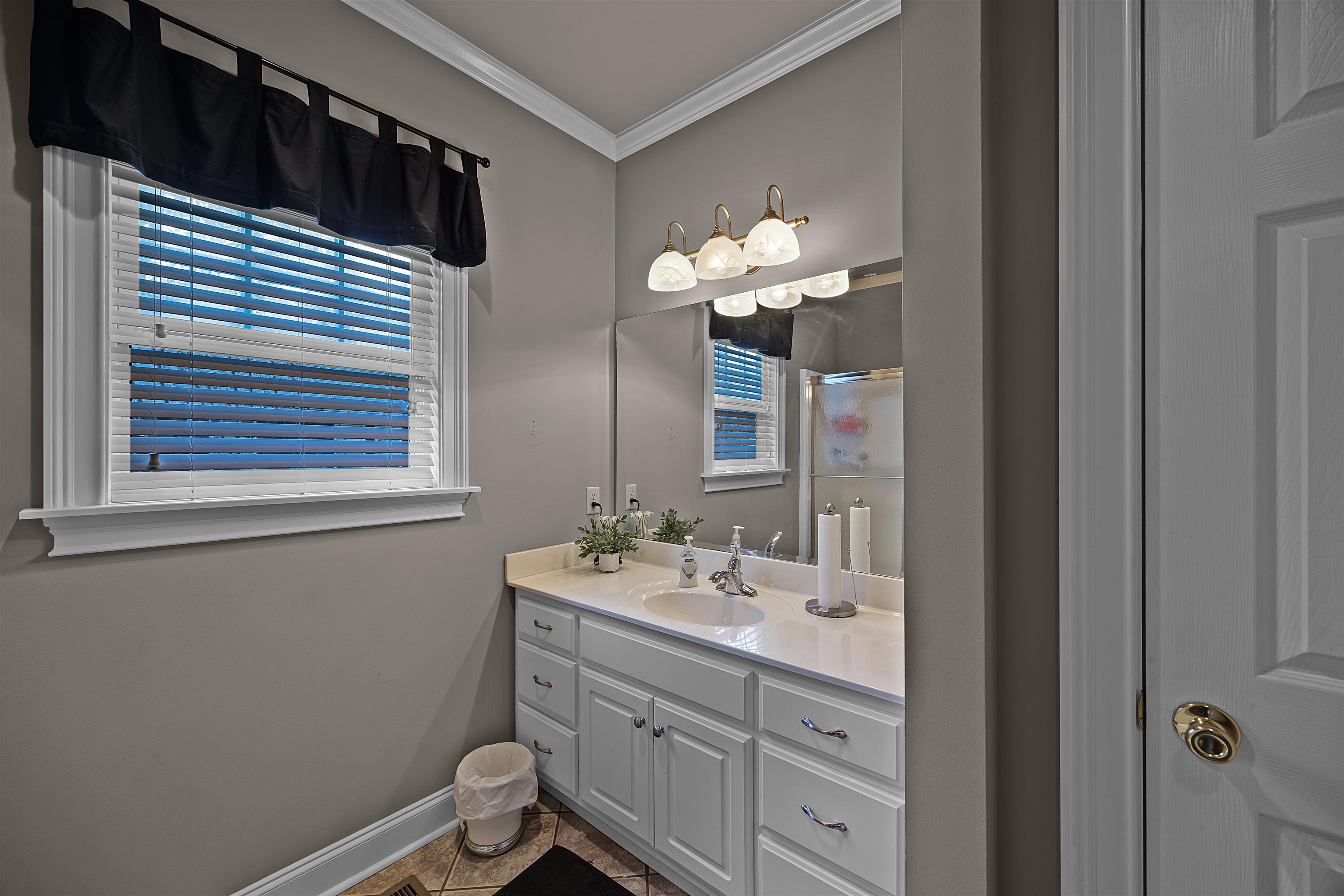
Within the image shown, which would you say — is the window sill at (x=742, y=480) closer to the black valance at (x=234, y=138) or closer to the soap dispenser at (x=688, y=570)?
the soap dispenser at (x=688, y=570)

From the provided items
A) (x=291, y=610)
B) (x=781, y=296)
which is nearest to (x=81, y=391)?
(x=291, y=610)

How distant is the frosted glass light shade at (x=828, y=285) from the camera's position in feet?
5.61

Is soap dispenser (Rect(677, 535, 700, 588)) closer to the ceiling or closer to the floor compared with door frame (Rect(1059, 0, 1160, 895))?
closer to the floor

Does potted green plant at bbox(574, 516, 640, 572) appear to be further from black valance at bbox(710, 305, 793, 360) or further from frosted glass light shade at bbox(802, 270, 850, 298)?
frosted glass light shade at bbox(802, 270, 850, 298)

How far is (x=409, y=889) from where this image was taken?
1.54m

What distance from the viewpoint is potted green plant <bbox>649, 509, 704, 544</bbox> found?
217 cm

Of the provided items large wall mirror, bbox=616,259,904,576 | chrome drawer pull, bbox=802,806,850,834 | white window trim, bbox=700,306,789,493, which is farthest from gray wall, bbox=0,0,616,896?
chrome drawer pull, bbox=802,806,850,834

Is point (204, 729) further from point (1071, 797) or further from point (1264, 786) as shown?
point (1264, 786)

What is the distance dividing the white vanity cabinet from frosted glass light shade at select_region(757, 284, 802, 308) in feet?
3.82

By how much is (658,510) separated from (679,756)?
1.02 m

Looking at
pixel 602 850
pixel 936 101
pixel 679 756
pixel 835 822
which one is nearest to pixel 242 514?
pixel 679 756

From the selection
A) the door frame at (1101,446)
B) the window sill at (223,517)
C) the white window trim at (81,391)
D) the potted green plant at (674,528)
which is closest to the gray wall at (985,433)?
the door frame at (1101,446)

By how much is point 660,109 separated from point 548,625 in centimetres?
204

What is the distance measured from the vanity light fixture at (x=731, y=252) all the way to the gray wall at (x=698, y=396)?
150 mm
